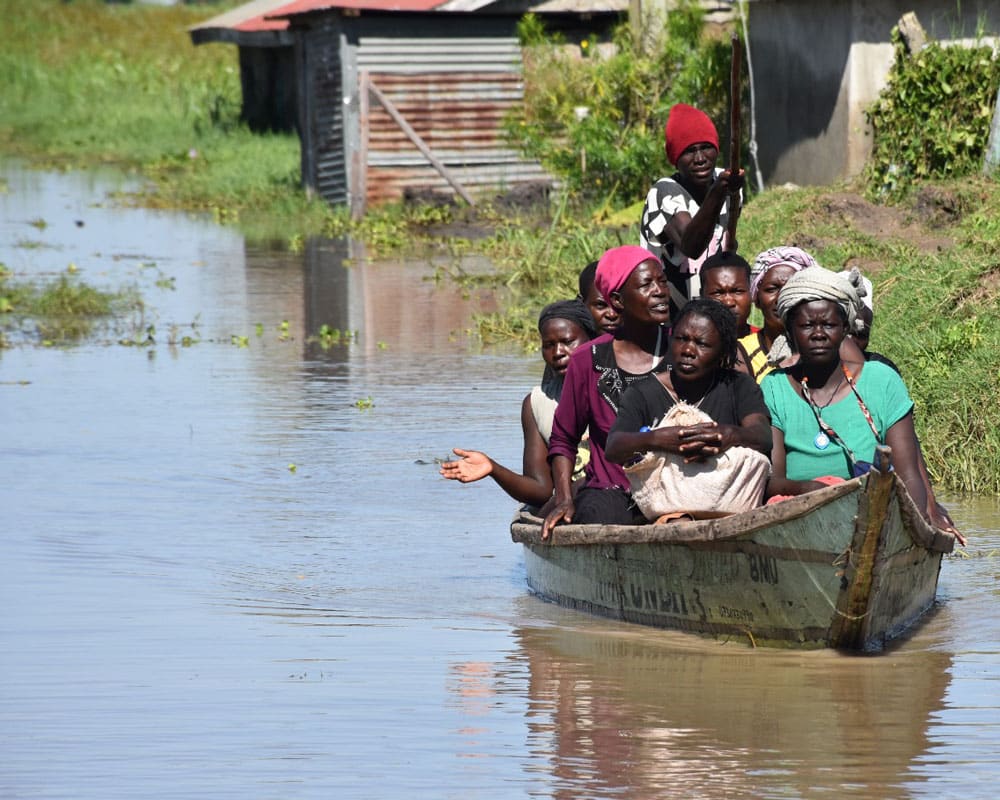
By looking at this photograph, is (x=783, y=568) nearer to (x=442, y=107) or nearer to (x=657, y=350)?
(x=657, y=350)

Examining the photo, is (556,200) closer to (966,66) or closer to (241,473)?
(966,66)

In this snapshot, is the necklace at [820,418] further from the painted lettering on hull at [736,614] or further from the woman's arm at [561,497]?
the woman's arm at [561,497]

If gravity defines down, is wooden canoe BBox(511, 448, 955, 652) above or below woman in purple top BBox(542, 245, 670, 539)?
below

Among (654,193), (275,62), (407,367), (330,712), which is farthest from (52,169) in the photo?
(330,712)

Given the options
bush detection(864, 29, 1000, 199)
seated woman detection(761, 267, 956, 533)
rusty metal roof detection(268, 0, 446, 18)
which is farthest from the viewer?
rusty metal roof detection(268, 0, 446, 18)

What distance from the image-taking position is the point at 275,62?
2936cm

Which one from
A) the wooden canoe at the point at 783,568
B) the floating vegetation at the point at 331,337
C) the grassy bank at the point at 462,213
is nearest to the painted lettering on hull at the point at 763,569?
the wooden canoe at the point at 783,568

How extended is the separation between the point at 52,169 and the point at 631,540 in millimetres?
26162

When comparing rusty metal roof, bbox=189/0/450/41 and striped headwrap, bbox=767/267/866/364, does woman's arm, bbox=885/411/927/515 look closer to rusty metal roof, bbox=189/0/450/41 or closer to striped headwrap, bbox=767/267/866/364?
striped headwrap, bbox=767/267/866/364

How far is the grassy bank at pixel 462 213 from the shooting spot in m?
9.12

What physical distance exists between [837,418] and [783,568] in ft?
1.95

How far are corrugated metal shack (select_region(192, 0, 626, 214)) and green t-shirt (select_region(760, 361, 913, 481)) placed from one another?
50.6 ft

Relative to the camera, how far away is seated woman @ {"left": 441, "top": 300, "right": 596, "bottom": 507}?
6.87m

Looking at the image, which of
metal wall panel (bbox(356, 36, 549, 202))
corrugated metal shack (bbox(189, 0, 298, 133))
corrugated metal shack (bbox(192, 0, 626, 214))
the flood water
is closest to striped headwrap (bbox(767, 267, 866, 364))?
the flood water
